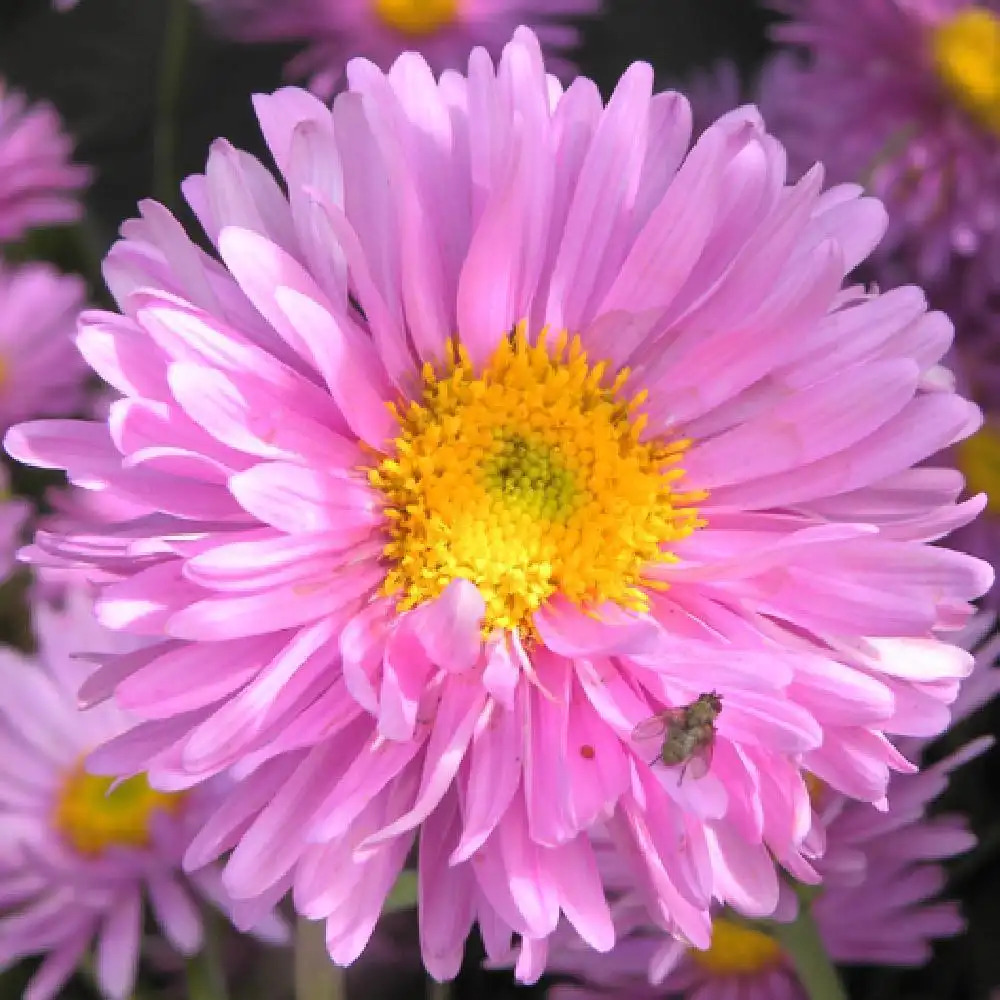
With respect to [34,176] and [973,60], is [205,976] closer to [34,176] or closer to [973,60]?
[34,176]

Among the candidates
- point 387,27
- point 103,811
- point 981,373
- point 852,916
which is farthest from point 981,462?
point 103,811

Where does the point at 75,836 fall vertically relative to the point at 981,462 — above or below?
above

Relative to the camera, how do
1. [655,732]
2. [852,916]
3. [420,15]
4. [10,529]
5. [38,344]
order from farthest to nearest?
[420,15] → [38,344] → [10,529] → [852,916] → [655,732]

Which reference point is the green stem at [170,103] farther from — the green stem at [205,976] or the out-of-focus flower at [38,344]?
the green stem at [205,976]

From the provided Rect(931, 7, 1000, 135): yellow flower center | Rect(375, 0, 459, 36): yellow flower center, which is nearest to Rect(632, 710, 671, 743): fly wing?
Rect(931, 7, 1000, 135): yellow flower center

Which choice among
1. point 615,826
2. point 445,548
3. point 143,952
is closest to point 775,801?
point 615,826

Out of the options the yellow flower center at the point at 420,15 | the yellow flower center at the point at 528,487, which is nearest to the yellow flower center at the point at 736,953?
the yellow flower center at the point at 528,487
